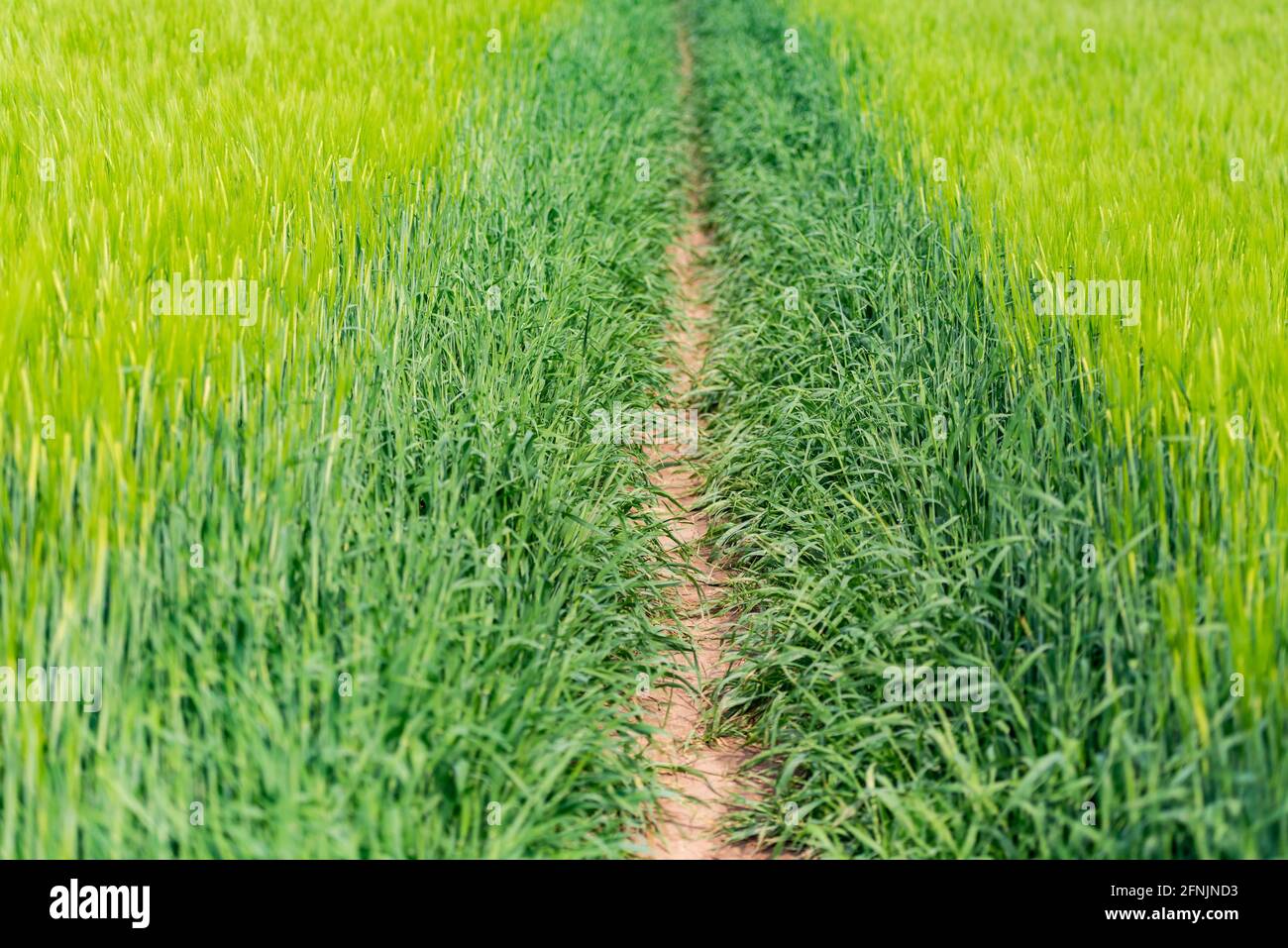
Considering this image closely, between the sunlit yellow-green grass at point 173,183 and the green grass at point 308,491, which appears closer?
the green grass at point 308,491

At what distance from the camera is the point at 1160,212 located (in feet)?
11.5

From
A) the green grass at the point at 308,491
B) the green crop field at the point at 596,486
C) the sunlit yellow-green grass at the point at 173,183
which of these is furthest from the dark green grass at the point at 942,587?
the sunlit yellow-green grass at the point at 173,183

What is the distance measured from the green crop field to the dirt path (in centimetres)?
2

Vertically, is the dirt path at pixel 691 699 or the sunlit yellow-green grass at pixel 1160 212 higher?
the sunlit yellow-green grass at pixel 1160 212

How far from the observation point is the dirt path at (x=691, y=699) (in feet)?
7.55

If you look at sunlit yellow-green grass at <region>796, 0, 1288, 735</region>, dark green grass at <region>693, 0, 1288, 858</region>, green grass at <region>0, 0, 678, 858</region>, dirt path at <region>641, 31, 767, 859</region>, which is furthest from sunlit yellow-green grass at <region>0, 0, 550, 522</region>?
sunlit yellow-green grass at <region>796, 0, 1288, 735</region>

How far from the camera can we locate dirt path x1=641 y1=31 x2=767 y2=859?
2303mm

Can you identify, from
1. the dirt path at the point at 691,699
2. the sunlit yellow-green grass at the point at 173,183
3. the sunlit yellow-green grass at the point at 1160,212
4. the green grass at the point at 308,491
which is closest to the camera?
the green grass at the point at 308,491

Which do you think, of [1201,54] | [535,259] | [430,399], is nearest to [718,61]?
[1201,54]

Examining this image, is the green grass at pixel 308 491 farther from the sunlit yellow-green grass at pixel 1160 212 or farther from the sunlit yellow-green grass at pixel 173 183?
the sunlit yellow-green grass at pixel 1160 212

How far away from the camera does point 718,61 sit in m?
8.13

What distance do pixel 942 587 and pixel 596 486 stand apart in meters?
1.04

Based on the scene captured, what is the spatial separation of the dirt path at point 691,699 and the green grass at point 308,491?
0.32 feet
